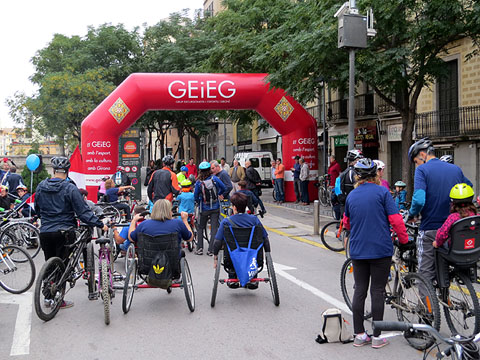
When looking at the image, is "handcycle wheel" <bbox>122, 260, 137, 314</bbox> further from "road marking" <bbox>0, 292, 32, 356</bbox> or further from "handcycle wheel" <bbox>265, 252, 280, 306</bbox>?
"handcycle wheel" <bbox>265, 252, 280, 306</bbox>

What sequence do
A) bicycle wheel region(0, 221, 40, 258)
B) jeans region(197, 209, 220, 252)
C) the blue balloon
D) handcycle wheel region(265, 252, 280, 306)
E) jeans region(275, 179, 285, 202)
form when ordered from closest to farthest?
handcycle wheel region(265, 252, 280, 306)
bicycle wheel region(0, 221, 40, 258)
jeans region(197, 209, 220, 252)
the blue balloon
jeans region(275, 179, 285, 202)

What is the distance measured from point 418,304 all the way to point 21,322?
4286mm

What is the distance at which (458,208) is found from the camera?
4887 mm

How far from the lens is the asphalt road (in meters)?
4.76

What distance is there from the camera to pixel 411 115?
49.0 feet

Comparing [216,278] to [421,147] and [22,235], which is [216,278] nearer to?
[421,147]

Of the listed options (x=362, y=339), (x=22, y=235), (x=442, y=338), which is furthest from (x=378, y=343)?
(x=22, y=235)

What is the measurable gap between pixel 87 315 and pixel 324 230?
5.57 m

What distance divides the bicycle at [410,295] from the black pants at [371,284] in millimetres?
320

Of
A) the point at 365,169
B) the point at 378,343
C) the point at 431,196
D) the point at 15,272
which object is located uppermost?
the point at 365,169

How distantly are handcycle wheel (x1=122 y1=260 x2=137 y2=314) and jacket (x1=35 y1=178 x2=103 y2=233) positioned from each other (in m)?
0.67

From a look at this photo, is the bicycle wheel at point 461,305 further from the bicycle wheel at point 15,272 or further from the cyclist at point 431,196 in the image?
the bicycle wheel at point 15,272

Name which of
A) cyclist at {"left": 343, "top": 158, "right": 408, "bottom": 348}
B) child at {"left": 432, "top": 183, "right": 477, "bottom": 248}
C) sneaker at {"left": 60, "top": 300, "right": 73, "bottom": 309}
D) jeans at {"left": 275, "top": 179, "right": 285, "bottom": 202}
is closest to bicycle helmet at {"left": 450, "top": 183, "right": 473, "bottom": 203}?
child at {"left": 432, "top": 183, "right": 477, "bottom": 248}

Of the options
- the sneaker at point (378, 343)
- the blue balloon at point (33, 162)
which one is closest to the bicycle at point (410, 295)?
the sneaker at point (378, 343)
